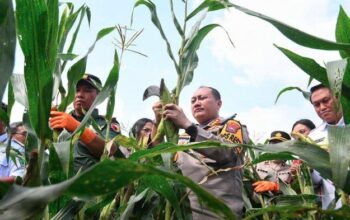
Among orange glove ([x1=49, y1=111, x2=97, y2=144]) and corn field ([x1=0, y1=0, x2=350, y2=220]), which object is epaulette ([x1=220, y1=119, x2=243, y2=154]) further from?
orange glove ([x1=49, y1=111, x2=97, y2=144])

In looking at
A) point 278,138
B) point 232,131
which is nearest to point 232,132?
point 232,131

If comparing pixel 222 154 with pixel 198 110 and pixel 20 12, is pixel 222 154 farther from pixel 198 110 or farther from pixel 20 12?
pixel 20 12

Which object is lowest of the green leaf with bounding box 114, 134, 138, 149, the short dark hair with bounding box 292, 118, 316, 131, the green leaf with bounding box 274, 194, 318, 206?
the green leaf with bounding box 274, 194, 318, 206

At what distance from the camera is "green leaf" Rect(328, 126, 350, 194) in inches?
20.4

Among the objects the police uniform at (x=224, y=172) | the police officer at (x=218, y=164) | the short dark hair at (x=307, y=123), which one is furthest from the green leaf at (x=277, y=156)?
the short dark hair at (x=307, y=123)

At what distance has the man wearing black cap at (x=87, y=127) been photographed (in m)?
0.96

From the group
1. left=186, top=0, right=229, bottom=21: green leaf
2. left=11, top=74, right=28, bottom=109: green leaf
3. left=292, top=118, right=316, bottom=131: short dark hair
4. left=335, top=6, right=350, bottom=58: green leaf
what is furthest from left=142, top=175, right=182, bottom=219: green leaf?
left=292, top=118, right=316, bottom=131: short dark hair

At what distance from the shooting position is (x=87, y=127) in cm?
118

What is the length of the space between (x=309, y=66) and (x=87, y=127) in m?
0.65

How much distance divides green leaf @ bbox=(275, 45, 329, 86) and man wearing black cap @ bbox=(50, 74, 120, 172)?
431 millimetres

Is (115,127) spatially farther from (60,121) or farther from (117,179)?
(117,179)

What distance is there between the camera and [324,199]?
1318 mm

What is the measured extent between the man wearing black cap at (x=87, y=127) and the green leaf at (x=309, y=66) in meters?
0.43

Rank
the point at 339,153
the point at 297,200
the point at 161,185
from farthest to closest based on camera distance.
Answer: the point at 297,200 < the point at 161,185 < the point at 339,153
